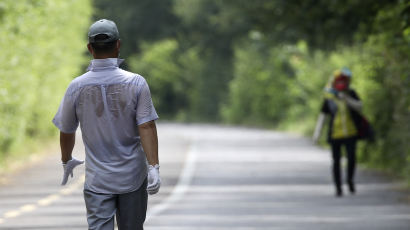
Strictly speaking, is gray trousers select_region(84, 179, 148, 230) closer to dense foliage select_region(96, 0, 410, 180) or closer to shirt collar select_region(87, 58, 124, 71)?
shirt collar select_region(87, 58, 124, 71)

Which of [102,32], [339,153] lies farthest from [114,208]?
[339,153]

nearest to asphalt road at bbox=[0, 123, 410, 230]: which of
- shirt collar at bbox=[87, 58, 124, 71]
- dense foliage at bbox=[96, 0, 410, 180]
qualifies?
dense foliage at bbox=[96, 0, 410, 180]

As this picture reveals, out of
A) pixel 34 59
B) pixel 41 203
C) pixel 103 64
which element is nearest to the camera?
pixel 103 64

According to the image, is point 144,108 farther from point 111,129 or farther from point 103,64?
point 103,64

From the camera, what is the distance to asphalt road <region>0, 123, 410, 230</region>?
1331 centimetres

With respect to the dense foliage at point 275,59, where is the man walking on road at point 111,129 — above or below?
above

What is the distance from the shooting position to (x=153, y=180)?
21.8 ft

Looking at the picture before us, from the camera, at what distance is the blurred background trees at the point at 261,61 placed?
2036cm

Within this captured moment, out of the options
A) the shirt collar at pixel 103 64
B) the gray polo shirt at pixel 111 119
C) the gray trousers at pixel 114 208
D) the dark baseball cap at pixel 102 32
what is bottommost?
the gray trousers at pixel 114 208

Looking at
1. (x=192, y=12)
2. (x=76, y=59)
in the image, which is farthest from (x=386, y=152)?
(x=192, y=12)

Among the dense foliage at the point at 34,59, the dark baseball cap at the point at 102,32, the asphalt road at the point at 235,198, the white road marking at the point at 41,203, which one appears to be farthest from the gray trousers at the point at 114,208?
the dense foliage at the point at 34,59

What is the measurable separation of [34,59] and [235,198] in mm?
11186

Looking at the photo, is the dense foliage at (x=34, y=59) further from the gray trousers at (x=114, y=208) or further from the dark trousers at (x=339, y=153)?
the gray trousers at (x=114, y=208)

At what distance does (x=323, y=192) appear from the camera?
17.8 meters
